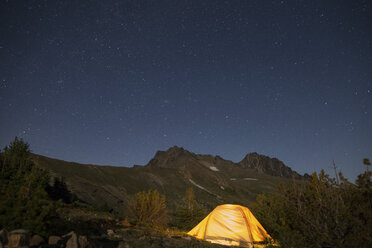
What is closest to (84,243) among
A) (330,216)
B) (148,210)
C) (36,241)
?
(36,241)

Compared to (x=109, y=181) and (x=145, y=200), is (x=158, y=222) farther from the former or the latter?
(x=109, y=181)

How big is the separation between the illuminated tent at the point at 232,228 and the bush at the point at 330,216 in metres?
7.19

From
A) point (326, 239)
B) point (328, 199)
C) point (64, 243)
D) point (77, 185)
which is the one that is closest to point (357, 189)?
point (328, 199)


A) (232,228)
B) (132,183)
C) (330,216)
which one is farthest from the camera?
(132,183)

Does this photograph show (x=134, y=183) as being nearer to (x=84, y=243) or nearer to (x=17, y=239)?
(x=84, y=243)

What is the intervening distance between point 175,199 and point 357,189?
72.2m

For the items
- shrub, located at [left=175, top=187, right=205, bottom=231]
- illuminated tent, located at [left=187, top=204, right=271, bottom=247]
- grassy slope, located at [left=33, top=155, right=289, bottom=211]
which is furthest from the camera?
grassy slope, located at [left=33, top=155, right=289, bottom=211]

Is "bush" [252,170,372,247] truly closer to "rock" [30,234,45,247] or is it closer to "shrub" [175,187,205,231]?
"rock" [30,234,45,247]

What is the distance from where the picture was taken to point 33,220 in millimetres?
7176

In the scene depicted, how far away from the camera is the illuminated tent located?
13.1m

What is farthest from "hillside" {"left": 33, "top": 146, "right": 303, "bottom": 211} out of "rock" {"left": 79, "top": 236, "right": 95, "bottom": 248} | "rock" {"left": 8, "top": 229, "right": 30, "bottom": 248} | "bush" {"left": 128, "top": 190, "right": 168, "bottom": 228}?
"rock" {"left": 8, "top": 229, "right": 30, "bottom": 248}

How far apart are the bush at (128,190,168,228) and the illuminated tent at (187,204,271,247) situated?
21.6 ft

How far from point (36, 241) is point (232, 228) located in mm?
10264

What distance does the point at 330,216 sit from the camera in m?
5.59
